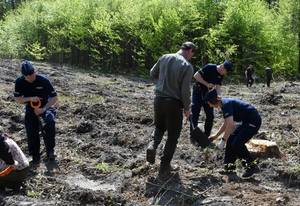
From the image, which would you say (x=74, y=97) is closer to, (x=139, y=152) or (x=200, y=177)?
(x=139, y=152)

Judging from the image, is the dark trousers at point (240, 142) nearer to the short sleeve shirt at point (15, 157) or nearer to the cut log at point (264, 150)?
the cut log at point (264, 150)

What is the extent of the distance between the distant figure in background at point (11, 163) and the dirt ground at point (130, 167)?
12 centimetres

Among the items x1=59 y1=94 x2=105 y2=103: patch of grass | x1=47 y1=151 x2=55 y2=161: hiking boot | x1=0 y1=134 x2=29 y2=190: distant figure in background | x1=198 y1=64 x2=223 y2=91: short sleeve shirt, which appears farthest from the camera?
x1=59 y1=94 x2=105 y2=103: patch of grass

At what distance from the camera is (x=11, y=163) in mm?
6320

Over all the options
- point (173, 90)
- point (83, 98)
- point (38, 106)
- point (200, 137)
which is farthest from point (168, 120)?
point (83, 98)

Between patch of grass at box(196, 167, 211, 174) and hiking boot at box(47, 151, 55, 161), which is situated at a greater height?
patch of grass at box(196, 167, 211, 174)

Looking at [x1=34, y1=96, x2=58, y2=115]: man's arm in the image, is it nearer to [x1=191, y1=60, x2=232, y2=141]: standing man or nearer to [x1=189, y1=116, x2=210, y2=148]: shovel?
[x1=189, y1=116, x2=210, y2=148]: shovel

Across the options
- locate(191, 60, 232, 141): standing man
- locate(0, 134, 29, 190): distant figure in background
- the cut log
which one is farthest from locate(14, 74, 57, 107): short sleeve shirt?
the cut log

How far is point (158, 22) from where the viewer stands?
29031 millimetres

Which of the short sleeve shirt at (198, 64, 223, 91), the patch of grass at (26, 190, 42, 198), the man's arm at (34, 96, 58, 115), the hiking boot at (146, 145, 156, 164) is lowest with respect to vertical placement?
the patch of grass at (26, 190, 42, 198)

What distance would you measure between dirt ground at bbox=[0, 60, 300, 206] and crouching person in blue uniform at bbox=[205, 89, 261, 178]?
0.19 m

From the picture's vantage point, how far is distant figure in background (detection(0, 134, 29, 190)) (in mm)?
6242

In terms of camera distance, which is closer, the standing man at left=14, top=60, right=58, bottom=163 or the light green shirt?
the light green shirt

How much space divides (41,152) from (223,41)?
2038 centimetres
